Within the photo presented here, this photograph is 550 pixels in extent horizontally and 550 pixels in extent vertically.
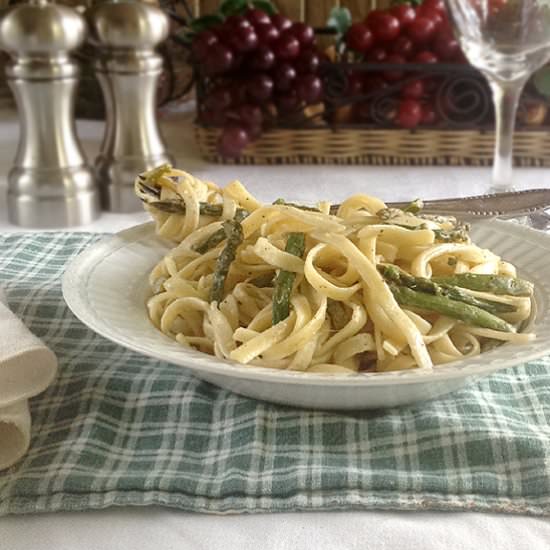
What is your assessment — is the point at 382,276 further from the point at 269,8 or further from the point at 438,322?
the point at 269,8

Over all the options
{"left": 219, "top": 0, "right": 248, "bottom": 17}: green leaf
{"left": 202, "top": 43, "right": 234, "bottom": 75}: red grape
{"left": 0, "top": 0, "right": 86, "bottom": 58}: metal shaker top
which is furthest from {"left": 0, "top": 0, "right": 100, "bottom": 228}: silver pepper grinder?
{"left": 219, "top": 0, "right": 248, "bottom": 17}: green leaf

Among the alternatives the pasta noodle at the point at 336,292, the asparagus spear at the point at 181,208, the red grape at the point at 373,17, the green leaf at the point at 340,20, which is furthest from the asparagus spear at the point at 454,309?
the green leaf at the point at 340,20

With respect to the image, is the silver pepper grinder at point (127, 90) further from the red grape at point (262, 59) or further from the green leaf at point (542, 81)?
the green leaf at point (542, 81)

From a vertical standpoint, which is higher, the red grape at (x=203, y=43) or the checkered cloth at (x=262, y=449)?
the red grape at (x=203, y=43)

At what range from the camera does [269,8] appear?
1.81 metres

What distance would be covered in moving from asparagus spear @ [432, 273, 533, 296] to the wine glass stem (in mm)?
675

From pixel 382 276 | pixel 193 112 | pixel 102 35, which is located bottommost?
pixel 193 112

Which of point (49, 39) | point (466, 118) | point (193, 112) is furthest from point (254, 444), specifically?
point (193, 112)

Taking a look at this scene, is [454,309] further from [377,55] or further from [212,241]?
[377,55]

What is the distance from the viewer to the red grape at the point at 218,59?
1.58 meters

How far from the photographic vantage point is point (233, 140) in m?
1.64

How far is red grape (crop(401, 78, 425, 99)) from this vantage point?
5.32ft

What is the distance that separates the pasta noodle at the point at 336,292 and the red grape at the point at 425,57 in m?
0.78

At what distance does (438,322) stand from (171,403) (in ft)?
0.69
